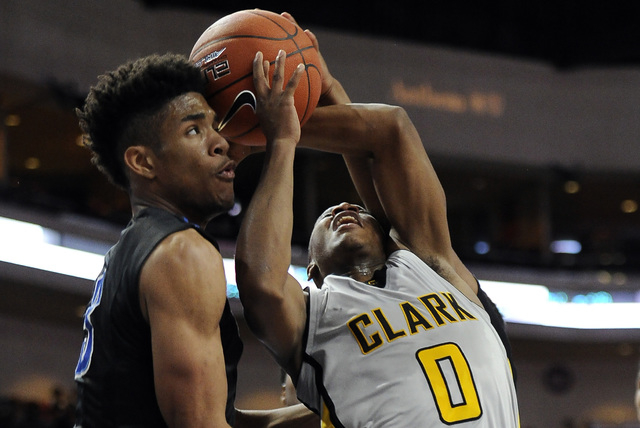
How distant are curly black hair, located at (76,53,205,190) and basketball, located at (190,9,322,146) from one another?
16 cm

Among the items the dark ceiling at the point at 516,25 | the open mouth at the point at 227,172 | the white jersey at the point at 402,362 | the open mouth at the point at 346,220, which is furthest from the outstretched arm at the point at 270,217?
the dark ceiling at the point at 516,25

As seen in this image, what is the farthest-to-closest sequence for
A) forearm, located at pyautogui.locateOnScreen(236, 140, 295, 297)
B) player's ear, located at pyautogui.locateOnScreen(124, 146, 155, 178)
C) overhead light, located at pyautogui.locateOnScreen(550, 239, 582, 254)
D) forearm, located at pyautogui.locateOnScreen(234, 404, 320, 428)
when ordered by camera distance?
1. overhead light, located at pyautogui.locateOnScreen(550, 239, 582, 254)
2. forearm, located at pyautogui.locateOnScreen(234, 404, 320, 428)
3. forearm, located at pyautogui.locateOnScreen(236, 140, 295, 297)
4. player's ear, located at pyautogui.locateOnScreen(124, 146, 155, 178)

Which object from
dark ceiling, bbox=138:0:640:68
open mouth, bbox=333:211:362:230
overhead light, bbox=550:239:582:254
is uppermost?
dark ceiling, bbox=138:0:640:68

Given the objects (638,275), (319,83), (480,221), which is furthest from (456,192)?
(319,83)

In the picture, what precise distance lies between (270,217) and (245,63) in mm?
499

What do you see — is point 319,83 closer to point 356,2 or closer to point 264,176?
point 264,176

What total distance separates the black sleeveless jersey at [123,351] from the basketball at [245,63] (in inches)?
21.6

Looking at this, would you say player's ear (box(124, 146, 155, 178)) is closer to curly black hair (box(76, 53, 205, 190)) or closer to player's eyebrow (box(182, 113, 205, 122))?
curly black hair (box(76, 53, 205, 190))

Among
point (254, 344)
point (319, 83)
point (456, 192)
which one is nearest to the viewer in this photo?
point (319, 83)

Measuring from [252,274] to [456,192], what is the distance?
16.3m

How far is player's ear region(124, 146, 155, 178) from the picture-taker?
79.6 inches

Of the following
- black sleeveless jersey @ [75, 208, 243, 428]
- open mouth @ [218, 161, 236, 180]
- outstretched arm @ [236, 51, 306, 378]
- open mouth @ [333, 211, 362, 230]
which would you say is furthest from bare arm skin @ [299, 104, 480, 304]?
black sleeveless jersey @ [75, 208, 243, 428]

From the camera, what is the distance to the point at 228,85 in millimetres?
2307

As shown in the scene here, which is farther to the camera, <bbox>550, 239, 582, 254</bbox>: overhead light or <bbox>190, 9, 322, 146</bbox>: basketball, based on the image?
<bbox>550, 239, 582, 254</bbox>: overhead light
